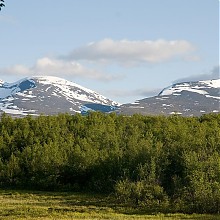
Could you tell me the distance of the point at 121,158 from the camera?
62.7m

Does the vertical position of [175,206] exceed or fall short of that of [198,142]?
it falls short

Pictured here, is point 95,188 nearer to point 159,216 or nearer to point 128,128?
point 128,128

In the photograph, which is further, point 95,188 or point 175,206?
point 95,188

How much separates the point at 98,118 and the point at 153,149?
27598 millimetres

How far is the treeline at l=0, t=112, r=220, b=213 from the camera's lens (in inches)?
1871

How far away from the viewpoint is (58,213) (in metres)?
36.8

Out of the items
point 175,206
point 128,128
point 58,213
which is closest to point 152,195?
point 175,206

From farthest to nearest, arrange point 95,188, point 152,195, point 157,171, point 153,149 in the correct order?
point 95,188 < point 153,149 < point 157,171 < point 152,195

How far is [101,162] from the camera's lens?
219 ft

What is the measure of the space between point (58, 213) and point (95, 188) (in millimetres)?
27738

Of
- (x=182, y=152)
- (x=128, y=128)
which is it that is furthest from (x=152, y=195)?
(x=128, y=128)

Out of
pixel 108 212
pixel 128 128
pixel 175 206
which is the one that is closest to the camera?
pixel 108 212

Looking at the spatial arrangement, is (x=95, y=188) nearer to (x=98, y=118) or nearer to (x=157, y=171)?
(x=157, y=171)

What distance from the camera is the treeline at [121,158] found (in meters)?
47.5
